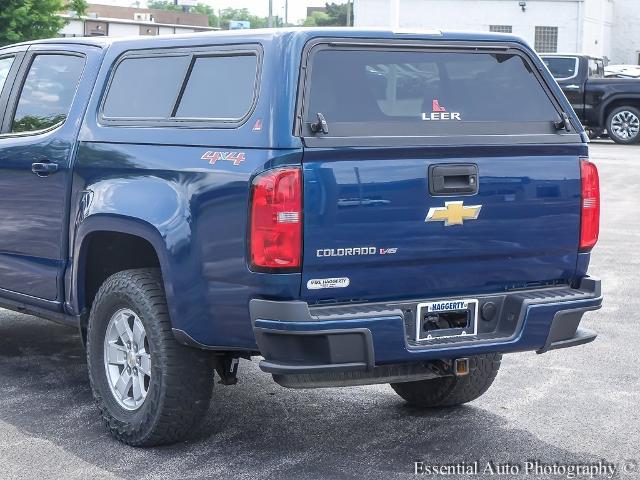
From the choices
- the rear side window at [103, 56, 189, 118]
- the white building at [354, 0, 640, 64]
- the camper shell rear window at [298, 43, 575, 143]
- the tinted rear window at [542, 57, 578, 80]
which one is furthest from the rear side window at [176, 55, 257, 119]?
the white building at [354, 0, 640, 64]

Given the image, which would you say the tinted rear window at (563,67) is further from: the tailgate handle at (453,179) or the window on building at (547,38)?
the window on building at (547,38)

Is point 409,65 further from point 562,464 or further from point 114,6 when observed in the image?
point 114,6

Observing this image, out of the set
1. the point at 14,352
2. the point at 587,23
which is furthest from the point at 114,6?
the point at 14,352

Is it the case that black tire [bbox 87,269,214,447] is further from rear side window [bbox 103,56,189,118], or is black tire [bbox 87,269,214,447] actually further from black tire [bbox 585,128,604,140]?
black tire [bbox 585,128,604,140]

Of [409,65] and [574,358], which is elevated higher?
[409,65]

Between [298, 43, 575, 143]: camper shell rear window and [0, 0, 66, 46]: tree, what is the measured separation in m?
25.5

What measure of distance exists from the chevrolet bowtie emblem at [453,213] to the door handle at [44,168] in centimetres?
216

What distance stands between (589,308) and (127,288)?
7.00 feet

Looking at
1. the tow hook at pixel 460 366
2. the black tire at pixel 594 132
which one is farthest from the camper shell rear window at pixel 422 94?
the black tire at pixel 594 132

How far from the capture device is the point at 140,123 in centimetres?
575

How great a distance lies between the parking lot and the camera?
5.37 metres

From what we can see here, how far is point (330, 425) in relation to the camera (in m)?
6.02

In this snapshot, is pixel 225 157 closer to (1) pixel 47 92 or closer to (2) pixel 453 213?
(2) pixel 453 213

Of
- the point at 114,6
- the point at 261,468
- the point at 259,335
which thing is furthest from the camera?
the point at 114,6
